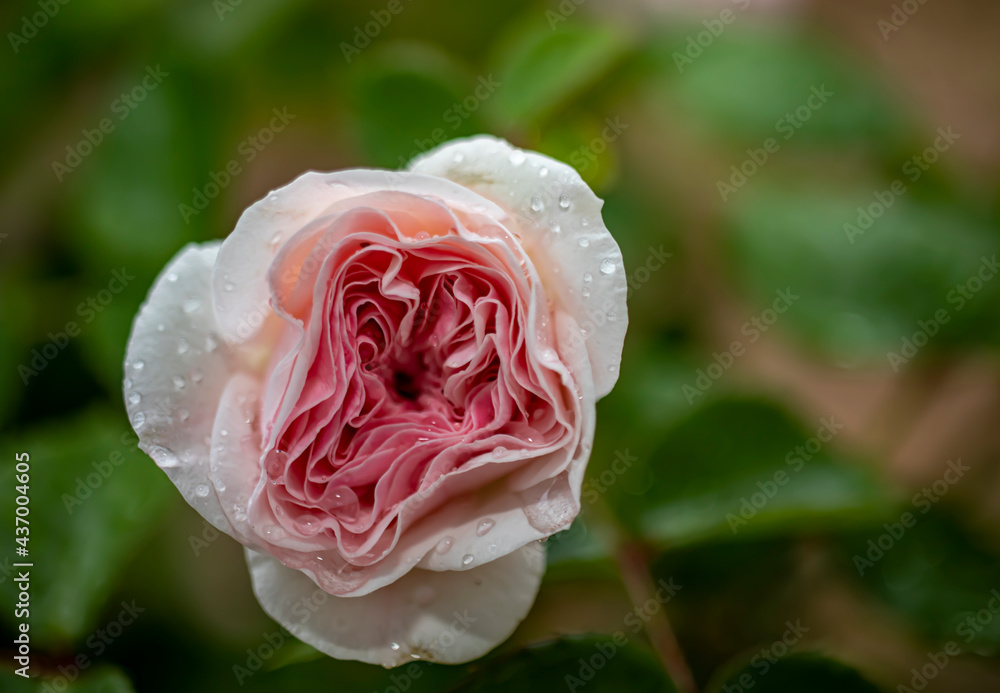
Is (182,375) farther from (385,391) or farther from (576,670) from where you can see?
(576,670)

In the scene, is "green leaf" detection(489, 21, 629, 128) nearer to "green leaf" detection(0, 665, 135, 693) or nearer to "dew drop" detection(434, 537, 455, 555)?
"dew drop" detection(434, 537, 455, 555)

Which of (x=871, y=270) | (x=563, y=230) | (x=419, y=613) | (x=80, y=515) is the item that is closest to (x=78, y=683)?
(x=80, y=515)

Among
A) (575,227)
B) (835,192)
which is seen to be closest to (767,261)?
(835,192)

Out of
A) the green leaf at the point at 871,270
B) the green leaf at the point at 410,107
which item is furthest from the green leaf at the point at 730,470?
the green leaf at the point at 410,107

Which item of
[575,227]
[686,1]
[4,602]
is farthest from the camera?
[686,1]

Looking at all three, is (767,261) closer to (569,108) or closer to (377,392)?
(569,108)

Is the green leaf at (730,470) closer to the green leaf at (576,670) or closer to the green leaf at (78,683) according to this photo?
the green leaf at (576,670)

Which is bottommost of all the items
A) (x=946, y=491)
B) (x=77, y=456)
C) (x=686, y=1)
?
(x=946, y=491)
